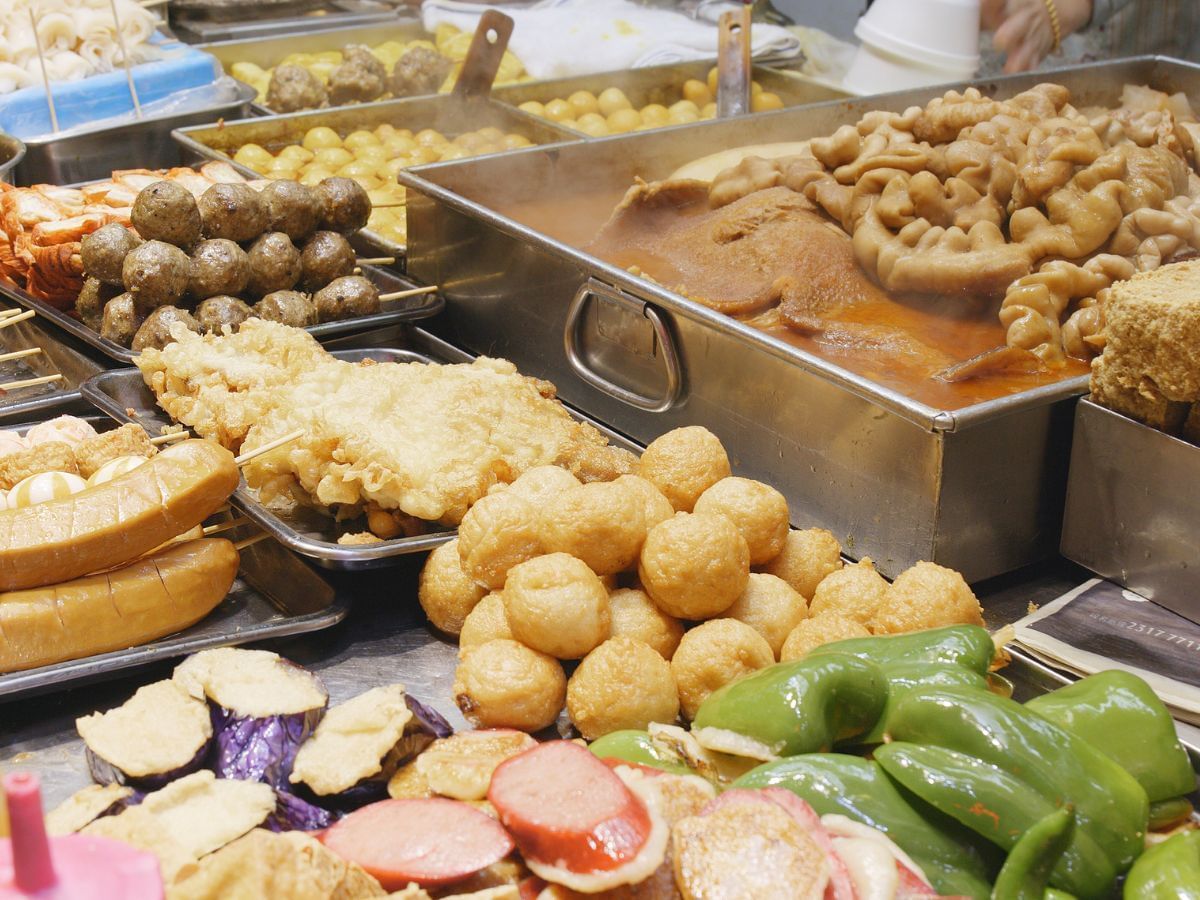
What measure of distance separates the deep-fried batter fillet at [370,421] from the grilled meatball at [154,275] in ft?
1.00

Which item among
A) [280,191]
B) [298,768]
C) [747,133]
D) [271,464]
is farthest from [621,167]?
[298,768]

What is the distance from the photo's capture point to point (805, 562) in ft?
7.72

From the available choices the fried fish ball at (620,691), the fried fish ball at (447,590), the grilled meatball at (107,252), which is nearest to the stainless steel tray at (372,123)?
the grilled meatball at (107,252)

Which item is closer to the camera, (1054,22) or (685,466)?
(685,466)

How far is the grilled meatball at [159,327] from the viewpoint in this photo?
3221 mm

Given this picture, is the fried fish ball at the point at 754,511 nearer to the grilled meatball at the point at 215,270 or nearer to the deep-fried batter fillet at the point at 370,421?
the deep-fried batter fillet at the point at 370,421

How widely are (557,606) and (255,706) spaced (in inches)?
19.5


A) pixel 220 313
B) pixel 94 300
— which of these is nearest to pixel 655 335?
pixel 220 313

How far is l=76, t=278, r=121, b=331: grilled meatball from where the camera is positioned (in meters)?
3.48

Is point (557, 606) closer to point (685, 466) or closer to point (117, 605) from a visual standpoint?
point (685, 466)

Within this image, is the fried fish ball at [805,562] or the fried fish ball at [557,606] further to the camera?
the fried fish ball at [805,562]

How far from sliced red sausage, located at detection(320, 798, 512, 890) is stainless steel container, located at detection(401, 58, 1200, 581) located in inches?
45.4

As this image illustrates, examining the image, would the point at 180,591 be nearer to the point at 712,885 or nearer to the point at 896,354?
the point at 712,885

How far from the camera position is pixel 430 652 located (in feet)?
7.82
